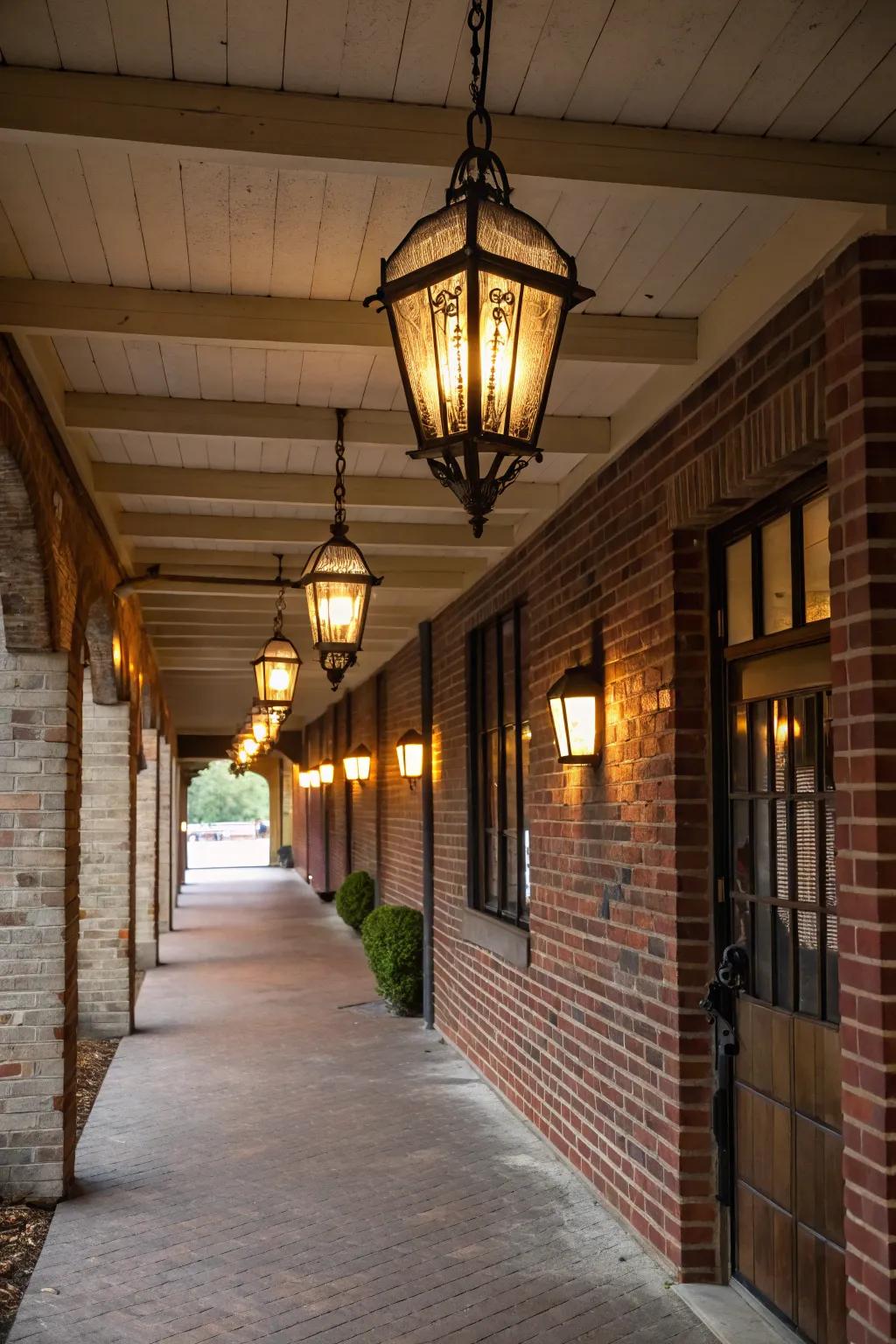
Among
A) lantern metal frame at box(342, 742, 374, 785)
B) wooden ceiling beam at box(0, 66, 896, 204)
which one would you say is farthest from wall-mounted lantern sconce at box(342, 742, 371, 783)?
wooden ceiling beam at box(0, 66, 896, 204)

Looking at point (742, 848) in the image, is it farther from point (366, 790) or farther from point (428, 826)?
point (366, 790)

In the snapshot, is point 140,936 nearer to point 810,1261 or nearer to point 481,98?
point 810,1261

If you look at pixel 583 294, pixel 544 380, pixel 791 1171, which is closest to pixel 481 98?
pixel 583 294

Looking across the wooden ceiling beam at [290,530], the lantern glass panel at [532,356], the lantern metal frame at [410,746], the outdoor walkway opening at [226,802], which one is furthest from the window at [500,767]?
the outdoor walkway opening at [226,802]

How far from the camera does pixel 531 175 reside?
2805 mm

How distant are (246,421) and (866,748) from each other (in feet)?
9.88

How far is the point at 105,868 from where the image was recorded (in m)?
8.60

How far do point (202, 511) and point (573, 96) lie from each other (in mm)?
4317

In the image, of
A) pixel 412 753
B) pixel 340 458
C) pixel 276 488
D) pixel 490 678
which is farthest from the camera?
pixel 412 753

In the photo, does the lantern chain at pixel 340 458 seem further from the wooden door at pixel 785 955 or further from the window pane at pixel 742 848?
the window pane at pixel 742 848

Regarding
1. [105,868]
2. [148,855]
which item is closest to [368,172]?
[105,868]

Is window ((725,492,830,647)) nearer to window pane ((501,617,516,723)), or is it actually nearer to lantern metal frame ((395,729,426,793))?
window pane ((501,617,516,723))

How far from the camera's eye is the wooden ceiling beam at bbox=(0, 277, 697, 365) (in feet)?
12.0

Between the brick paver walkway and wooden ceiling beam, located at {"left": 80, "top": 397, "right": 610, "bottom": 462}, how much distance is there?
318 centimetres
